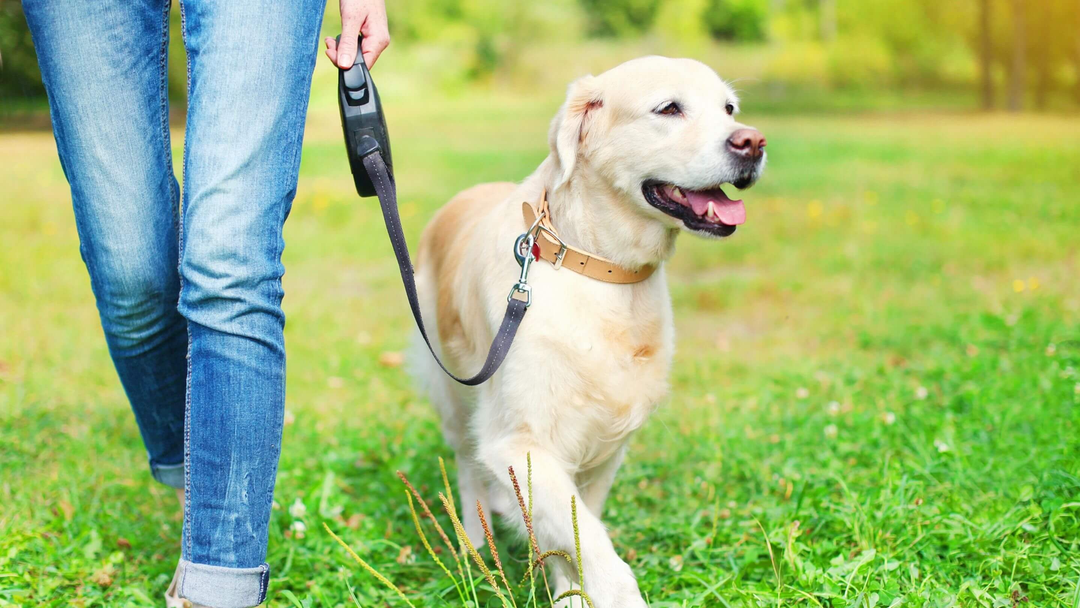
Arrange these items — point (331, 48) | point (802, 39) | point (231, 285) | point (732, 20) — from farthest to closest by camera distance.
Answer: point (732, 20)
point (802, 39)
point (331, 48)
point (231, 285)

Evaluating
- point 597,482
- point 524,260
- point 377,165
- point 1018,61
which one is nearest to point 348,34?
point 377,165

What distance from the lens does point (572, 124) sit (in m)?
2.28

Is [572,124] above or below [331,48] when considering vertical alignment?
below

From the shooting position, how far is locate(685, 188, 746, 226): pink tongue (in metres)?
2.13

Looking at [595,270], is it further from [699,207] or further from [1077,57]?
[1077,57]

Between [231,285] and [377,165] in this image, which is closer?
[231,285]

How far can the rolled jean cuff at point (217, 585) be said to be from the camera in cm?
165

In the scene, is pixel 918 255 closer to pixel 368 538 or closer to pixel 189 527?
pixel 368 538

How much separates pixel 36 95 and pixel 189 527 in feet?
32.6

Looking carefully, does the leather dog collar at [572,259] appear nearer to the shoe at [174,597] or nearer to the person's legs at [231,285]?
the person's legs at [231,285]

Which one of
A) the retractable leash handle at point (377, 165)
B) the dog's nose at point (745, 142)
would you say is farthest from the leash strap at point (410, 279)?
the dog's nose at point (745, 142)

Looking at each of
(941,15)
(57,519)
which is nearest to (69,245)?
(57,519)

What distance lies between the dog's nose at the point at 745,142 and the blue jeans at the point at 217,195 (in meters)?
0.95

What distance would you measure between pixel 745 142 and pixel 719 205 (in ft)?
0.51
